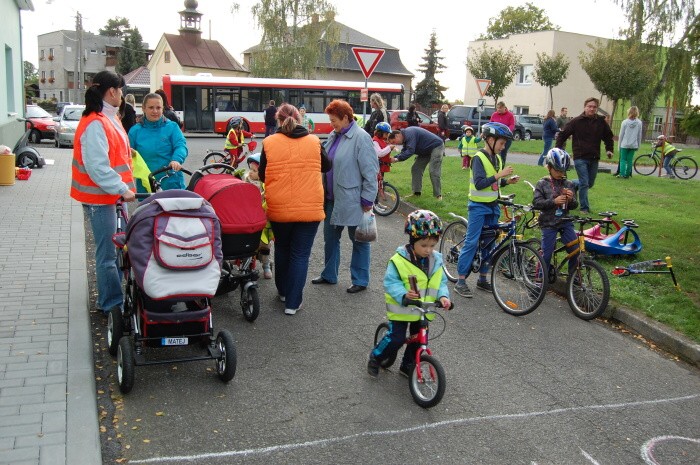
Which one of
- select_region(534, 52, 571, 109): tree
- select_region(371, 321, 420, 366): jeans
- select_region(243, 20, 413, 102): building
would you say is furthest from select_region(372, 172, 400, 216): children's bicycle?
select_region(243, 20, 413, 102): building

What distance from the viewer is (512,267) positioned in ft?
23.4

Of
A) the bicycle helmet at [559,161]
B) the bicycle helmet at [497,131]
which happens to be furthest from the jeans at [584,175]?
the bicycle helmet at [497,131]

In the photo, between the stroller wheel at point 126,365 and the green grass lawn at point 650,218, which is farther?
the green grass lawn at point 650,218

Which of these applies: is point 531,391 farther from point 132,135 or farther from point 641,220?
point 641,220

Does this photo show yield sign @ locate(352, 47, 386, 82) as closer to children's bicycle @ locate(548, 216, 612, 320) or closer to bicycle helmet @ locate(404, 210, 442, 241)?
children's bicycle @ locate(548, 216, 612, 320)

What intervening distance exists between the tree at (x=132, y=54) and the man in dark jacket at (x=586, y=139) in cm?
8598

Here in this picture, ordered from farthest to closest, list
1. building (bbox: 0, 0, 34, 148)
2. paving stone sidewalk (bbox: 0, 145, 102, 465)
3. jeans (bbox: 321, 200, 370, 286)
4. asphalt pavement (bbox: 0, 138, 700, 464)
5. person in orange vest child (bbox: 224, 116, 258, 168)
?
building (bbox: 0, 0, 34, 148)
person in orange vest child (bbox: 224, 116, 258, 168)
jeans (bbox: 321, 200, 370, 286)
asphalt pavement (bbox: 0, 138, 700, 464)
paving stone sidewalk (bbox: 0, 145, 102, 465)

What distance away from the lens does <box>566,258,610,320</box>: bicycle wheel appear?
6.80 metres

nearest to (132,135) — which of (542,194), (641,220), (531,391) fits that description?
(542,194)

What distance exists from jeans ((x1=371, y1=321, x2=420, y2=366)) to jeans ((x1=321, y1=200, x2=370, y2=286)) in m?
2.37

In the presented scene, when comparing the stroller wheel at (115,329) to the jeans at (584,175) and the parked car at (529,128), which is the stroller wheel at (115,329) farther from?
the parked car at (529,128)

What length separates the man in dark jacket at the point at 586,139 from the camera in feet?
39.0

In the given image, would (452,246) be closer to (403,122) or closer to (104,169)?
(104,169)

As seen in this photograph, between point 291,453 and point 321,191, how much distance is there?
9.80 feet
